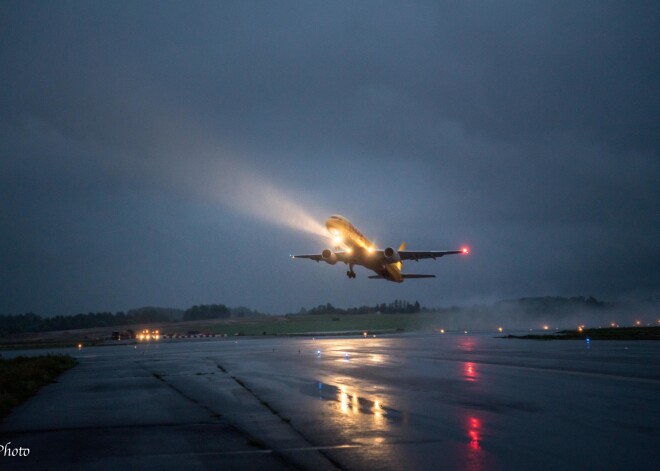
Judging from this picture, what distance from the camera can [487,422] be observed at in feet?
38.8

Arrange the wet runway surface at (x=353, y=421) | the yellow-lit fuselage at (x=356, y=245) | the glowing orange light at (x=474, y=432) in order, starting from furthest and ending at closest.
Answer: the yellow-lit fuselage at (x=356, y=245) < the glowing orange light at (x=474, y=432) < the wet runway surface at (x=353, y=421)

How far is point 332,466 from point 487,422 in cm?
497

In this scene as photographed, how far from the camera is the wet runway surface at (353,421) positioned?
29.1 feet

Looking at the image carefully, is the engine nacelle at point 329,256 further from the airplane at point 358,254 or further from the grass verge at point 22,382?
the grass verge at point 22,382

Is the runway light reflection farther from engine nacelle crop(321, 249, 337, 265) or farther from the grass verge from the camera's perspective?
engine nacelle crop(321, 249, 337, 265)

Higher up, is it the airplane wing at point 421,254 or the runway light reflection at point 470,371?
the airplane wing at point 421,254

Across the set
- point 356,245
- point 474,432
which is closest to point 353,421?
point 474,432

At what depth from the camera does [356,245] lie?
4784cm

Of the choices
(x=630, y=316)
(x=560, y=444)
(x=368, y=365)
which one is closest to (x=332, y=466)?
(x=560, y=444)

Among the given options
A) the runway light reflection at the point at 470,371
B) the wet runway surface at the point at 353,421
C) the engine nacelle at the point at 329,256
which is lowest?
the runway light reflection at the point at 470,371

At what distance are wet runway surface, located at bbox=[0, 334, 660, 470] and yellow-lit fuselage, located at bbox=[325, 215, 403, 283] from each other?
23403 millimetres

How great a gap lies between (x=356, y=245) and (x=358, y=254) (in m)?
1.69

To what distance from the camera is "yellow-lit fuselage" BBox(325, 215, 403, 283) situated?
150 ft

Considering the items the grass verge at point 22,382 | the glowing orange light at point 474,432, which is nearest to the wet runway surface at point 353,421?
the glowing orange light at point 474,432
